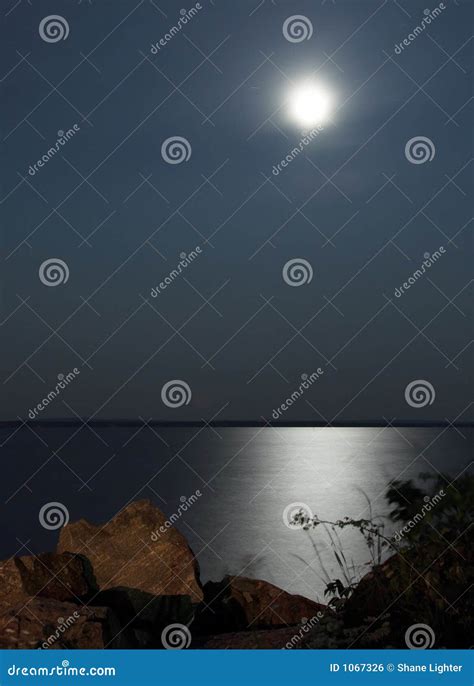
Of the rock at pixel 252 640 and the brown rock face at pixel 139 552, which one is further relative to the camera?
the brown rock face at pixel 139 552

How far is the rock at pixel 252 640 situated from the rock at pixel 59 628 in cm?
94

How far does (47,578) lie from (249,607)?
1.94 meters

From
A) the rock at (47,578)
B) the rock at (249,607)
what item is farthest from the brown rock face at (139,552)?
the rock at (47,578)

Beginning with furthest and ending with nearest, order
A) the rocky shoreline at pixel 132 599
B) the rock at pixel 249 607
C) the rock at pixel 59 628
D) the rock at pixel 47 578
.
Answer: the rock at pixel 249 607 → the rock at pixel 47 578 → the rocky shoreline at pixel 132 599 → the rock at pixel 59 628

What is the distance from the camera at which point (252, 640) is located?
6742 millimetres

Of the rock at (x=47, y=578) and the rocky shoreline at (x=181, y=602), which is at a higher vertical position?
the rocky shoreline at (x=181, y=602)

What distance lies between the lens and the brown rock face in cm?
744

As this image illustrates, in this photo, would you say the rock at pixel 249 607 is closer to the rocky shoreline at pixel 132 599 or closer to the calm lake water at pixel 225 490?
the rocky shoreline at pixel 132 599

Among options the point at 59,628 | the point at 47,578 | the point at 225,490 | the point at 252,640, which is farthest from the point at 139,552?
the point at 225,490

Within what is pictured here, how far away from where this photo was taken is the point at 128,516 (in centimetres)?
804

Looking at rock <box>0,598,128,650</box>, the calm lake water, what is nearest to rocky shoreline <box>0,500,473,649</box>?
rock <box>0,598,128,650</box>

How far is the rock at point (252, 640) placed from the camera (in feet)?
21.4

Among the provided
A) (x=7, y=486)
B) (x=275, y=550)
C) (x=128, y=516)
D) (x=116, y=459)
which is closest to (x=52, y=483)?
(x=7, y=486)
